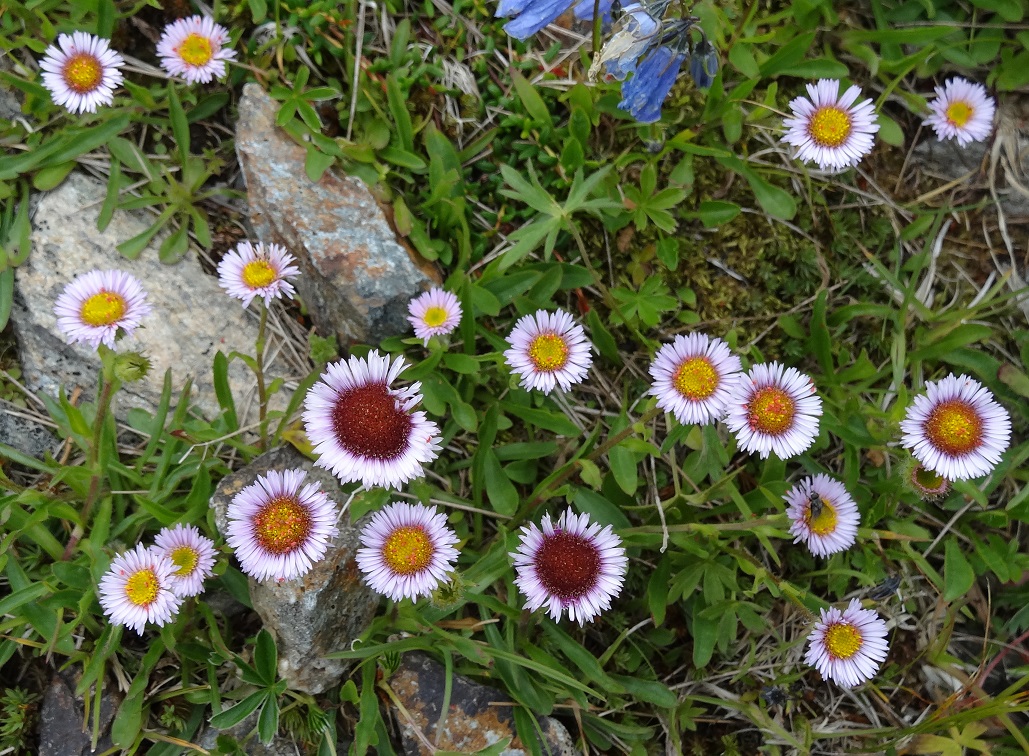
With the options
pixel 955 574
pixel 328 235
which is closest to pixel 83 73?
pixel 328 235

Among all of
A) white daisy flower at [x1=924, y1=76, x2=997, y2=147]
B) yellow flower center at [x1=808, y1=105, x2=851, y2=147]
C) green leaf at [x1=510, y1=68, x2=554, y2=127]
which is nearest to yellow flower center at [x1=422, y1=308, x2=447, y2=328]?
green leaf at [x1=510, y1=68, x2=554, y2=127]

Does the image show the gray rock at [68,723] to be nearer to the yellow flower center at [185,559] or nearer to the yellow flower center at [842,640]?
the yellow flower center at [185,559]

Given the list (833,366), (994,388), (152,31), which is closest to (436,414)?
(833,366)

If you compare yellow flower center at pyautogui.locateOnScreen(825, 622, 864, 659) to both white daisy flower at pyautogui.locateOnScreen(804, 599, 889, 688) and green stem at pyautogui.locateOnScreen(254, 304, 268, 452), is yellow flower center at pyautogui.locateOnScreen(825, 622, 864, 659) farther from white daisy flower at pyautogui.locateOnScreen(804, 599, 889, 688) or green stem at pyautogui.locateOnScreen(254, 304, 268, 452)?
green stem at pyautogui.locateOnScreen(254, 304, 268, 452)

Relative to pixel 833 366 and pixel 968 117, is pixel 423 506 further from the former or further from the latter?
pixel 968 117

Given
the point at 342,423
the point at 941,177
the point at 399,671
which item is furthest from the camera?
the point at 941,177

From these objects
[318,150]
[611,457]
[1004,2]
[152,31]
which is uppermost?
[1004,2]
